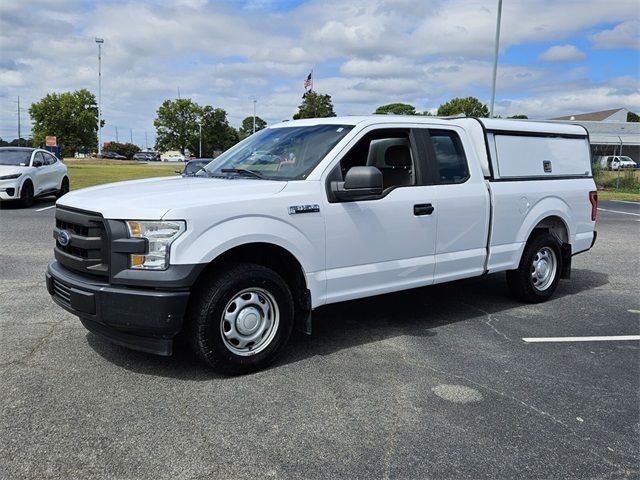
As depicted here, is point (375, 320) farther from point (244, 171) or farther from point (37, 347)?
point (37, 347)

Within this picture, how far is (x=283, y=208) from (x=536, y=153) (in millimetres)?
3481

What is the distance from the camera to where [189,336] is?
13.5 ft

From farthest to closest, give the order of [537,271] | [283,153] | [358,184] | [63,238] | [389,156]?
[537,271], [389,156], [283,153], [358,184], [63,238]

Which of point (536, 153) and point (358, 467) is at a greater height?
point (536, 153)

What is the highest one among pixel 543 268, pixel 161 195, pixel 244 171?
pixel 244 171

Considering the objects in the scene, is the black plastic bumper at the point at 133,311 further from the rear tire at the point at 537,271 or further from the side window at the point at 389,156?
the rear tire at the point at 537,271

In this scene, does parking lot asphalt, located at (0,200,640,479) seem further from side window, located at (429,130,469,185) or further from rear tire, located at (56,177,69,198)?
rear tire, located at (56,177,69,198)

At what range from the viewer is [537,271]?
656 cm

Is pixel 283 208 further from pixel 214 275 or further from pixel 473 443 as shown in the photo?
pixel 473 443

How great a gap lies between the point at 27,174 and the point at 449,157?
12.7 m

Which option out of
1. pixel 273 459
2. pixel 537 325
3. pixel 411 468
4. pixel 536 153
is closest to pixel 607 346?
pixel 537 325

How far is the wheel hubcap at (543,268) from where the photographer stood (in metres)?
6.54

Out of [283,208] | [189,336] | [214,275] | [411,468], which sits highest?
[283,208]

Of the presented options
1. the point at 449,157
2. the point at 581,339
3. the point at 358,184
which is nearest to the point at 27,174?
the point at 449,157
